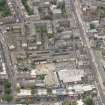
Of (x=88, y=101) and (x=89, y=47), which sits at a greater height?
(x=89, y=47)

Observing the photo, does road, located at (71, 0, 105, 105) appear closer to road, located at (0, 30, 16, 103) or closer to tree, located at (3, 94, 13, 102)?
road, located at (0, 30, 16, 103)

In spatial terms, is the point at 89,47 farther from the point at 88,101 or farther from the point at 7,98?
the point at 7,98

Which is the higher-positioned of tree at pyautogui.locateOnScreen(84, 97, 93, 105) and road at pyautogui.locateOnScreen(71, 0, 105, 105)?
road at pyautogui.locateOnScreen(71, 0, 105, 105)

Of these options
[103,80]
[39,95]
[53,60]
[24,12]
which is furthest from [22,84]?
[24,12]

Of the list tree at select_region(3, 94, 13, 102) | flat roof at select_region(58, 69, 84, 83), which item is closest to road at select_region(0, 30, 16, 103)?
tree at select_region(3, 94, 13, 102)

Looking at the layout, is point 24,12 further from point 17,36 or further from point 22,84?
point 22,84

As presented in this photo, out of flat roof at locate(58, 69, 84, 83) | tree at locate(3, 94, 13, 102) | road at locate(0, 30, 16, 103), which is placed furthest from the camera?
flat roof at locate(58, 69, 84, 83)

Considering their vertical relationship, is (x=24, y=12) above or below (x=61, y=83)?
above

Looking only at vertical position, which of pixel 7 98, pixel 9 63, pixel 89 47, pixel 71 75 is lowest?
pixel 7 98

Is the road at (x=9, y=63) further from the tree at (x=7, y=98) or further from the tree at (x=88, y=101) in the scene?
the tree at (x=88, y=101)

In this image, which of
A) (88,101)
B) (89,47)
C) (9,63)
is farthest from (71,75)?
(9,63)

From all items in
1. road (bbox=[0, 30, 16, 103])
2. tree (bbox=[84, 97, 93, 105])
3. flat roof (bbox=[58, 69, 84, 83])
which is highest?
road (bbox=[0, 30, 16, 103])
